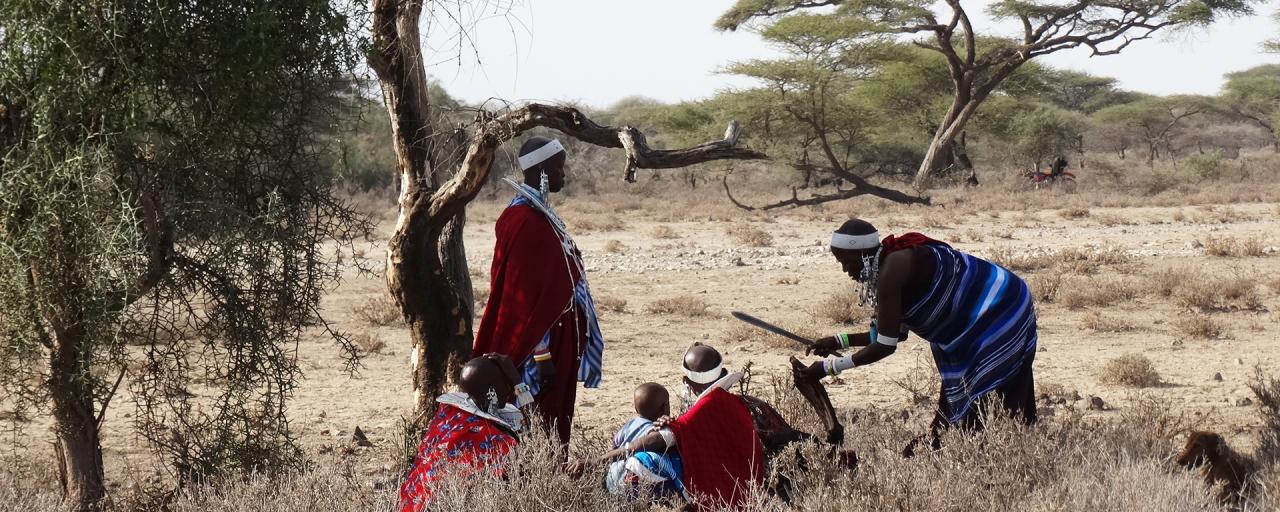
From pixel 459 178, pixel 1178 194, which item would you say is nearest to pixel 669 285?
pixel 459 178

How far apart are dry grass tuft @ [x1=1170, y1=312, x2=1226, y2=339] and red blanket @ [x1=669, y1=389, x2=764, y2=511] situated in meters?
6.26

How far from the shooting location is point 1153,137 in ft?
136

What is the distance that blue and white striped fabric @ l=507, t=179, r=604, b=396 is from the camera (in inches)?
182

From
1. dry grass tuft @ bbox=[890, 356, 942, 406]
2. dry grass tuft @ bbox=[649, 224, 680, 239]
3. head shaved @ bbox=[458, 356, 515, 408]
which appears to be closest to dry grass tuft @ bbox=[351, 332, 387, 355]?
dry grass tuft @ bbox=[890, 356, 942, 406]

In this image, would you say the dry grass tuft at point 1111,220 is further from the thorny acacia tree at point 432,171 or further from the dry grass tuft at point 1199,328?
the thorny acacia tree at point 432,171

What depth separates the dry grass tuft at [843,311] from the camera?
33.3 ft

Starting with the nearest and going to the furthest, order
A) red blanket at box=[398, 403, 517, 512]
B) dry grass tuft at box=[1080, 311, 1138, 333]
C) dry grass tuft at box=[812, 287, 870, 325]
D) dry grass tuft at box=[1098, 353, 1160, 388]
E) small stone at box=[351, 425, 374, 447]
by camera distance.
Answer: red blanket at box=[398, 403, 517, 512] → small stone at box=[351, 425, 374, 447] → dry grass tuft at box=[1098, 353, 1160, 388] → dry grass tuft at box=[1080, 311, 1138, 333] → dry grass tuft at box=[812, 287, 870, 325]

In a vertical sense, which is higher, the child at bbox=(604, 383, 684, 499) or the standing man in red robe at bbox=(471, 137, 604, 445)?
the standing man in red robe at bbox=(471, 137, 604, 445)

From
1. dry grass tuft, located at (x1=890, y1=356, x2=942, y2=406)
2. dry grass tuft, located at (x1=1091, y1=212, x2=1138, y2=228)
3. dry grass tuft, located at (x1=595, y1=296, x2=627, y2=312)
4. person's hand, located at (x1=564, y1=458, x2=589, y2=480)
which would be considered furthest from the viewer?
dry grass tuft, located at (x1=1091, y1=212, x2=1138, y2=228)

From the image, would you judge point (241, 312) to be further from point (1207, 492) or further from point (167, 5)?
point (1207, 492)

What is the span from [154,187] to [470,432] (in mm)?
1511

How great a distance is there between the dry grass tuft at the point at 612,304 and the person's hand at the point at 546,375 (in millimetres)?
6400

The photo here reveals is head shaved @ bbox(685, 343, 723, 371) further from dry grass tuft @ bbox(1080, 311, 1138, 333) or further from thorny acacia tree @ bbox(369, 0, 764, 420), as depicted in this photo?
dry grass tuft @ bbox(1080, 311, 1138, 333)

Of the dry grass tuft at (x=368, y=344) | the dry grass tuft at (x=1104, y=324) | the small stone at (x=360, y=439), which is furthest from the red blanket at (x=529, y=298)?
the dry grass tuft at (x=1104, y=324)
